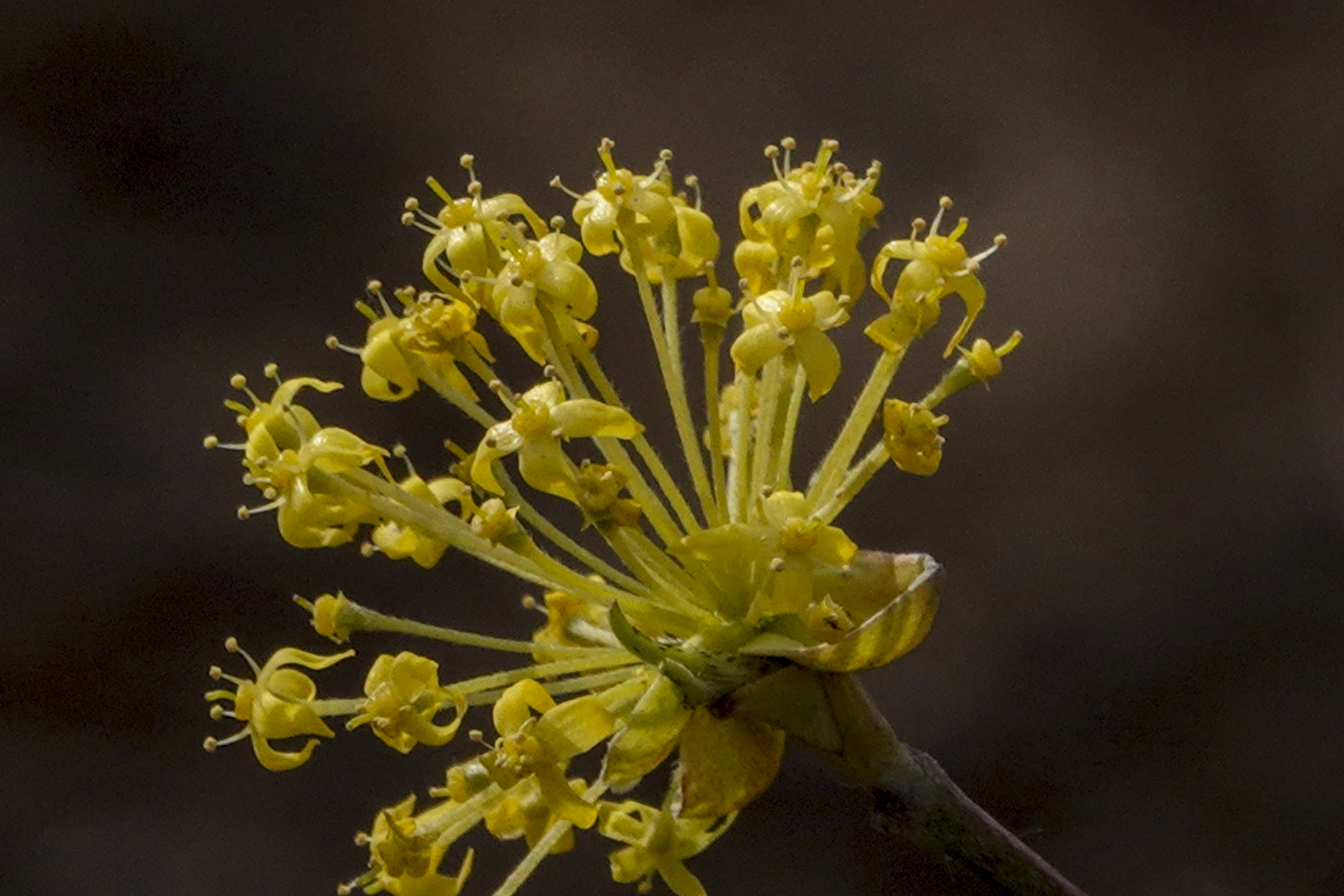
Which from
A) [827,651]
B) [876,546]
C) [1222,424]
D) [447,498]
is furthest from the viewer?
[1222,424]

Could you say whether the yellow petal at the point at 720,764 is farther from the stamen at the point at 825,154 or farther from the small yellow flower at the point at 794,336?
the stamen at the point at 825,154

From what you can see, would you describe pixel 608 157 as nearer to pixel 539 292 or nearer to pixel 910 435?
pixel 539 292

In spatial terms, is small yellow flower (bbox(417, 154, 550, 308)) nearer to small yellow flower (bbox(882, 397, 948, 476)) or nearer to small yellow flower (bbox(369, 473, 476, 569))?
small yellow flower (bbox(369, 473, 476, 569))

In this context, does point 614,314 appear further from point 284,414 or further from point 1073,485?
point 284,414

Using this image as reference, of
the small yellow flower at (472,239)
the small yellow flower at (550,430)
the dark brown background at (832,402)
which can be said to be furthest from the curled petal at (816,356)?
the dark brown background at (832,402)

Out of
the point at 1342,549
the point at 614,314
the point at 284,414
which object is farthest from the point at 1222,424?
the point at 284,414

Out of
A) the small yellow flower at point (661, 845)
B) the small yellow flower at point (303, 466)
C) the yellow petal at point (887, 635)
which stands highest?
the small yellow flower at point (303, 466)

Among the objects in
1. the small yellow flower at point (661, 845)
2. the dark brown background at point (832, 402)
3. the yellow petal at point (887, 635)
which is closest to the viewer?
the yellow petal at point (887, 635)
